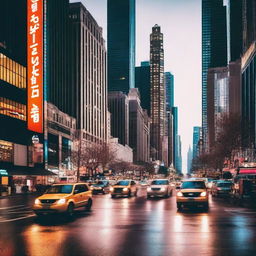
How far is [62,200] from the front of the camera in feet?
62.4

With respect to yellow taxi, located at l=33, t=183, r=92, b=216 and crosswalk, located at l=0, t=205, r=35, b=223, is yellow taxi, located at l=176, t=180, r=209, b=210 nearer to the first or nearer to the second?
yellow taxi, located at l=33, t=183, r=92, b=216

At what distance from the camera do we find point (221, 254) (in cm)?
1020

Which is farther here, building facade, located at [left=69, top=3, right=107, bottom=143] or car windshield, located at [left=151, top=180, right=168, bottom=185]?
building facade, located at [left=69, top=3, right=107, bottom=143]

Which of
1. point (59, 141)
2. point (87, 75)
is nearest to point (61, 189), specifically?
point (59, 141)

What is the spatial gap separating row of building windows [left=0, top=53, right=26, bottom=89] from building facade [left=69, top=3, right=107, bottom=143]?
61.1 meters

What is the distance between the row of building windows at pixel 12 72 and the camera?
2217 inches

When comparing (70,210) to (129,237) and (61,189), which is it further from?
(129,237)

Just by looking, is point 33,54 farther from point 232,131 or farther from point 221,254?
point 221,254

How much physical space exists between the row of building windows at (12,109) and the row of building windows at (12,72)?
295 centimetres

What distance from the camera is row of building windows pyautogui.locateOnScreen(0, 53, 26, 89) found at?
185ft

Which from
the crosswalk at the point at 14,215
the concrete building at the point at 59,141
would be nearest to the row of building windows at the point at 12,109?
the concrete building at the point at 59,141

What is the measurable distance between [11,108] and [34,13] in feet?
55.0

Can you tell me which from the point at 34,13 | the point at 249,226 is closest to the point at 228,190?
the point at 249,226

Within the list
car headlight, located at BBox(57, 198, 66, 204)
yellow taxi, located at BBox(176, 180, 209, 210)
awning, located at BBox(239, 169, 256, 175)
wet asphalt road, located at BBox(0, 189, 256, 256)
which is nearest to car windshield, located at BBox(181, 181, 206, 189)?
yellow taxi, located at BBox(176, 180, 209, 210)
